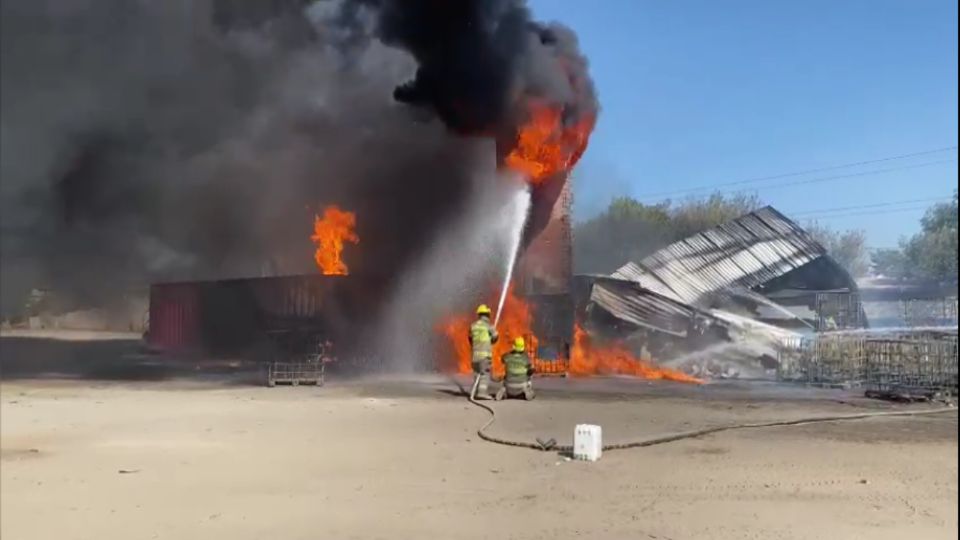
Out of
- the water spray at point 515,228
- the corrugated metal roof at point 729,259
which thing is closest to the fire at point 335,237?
the water spray at point 515,228

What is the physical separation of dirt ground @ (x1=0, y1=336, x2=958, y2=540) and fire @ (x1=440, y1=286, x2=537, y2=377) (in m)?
6.41

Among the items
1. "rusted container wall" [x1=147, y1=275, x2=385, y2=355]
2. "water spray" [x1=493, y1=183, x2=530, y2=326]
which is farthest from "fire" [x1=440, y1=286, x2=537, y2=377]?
"rusted container wall" [x1=147, y1=275, x2=385, y2=355]

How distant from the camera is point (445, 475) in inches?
283

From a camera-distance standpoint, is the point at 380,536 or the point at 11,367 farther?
the point at 11,367

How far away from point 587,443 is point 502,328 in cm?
1118

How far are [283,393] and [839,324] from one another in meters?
15.8

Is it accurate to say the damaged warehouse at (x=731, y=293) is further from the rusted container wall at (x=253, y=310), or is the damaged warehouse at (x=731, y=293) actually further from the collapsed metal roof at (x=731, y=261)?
the rusted container wall at (x=253, y=310)

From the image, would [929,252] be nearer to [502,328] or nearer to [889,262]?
[889,262]

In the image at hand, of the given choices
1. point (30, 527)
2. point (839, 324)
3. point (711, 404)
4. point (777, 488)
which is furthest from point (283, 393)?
point (839, 324)

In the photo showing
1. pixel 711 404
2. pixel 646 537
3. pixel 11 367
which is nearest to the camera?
pixel 646 537

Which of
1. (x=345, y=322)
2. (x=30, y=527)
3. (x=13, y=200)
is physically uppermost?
(x=13, y=200)

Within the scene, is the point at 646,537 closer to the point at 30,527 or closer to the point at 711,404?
the point at 30,527

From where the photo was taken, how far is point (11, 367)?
19.0 meters

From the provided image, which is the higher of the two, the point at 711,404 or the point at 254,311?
the point at 254,311
